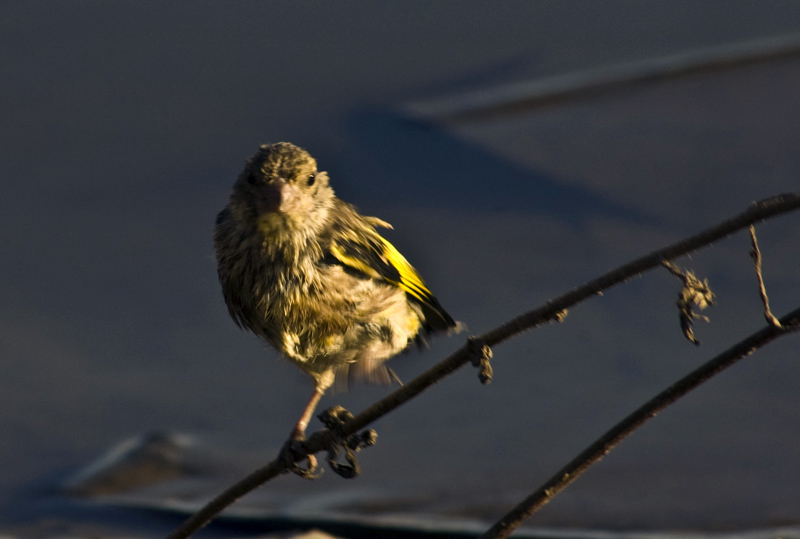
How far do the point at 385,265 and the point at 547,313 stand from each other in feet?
3.72

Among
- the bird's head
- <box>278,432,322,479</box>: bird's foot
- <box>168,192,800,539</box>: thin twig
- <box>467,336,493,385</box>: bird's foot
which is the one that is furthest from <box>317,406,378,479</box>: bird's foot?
the bird's head

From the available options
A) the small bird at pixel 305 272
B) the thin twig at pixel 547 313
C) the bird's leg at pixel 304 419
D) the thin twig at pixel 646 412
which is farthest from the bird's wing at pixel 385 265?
the thin twig at pixel 646 412

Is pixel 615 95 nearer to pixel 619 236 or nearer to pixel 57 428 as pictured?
pixel 619 236

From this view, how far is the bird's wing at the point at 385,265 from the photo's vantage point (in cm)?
238

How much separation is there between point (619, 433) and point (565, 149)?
137 inches

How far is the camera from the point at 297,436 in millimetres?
2479

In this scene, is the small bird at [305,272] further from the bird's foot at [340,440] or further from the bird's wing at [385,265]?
the bird's foot at [340,440]

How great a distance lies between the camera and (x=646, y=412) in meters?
1.41

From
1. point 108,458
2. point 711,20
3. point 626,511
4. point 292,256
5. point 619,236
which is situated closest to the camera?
point 292,256

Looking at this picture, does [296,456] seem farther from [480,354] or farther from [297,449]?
[480,354]

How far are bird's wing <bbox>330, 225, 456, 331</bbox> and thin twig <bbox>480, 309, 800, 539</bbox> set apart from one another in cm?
96

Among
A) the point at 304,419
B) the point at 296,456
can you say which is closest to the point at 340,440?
the point at 296,456

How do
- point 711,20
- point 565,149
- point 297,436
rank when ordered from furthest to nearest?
point 711,20
point 565,149
point 297,436

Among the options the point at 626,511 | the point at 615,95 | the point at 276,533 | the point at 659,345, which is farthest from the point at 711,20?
the point at 276,533
